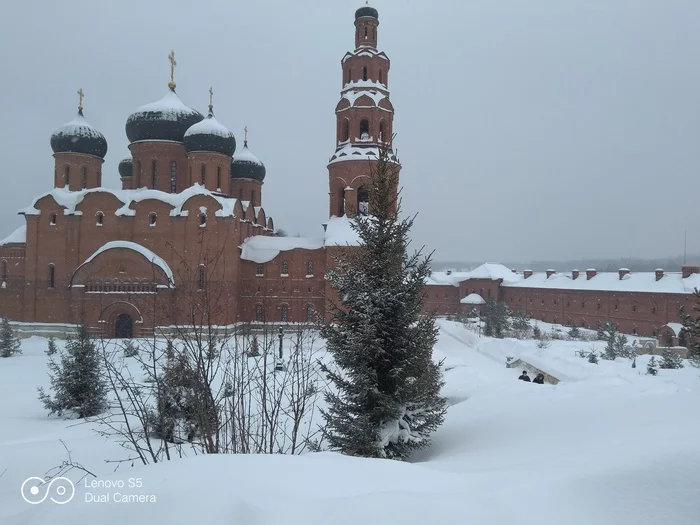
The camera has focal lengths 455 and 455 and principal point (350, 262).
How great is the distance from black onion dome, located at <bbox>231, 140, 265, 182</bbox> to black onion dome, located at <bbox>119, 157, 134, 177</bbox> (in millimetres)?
7595

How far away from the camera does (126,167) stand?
32062 mm

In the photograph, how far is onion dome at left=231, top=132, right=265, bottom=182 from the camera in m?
30.8

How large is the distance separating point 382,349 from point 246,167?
2648cm

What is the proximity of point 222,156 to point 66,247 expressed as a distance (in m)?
9.72

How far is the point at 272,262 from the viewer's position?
87.2ft

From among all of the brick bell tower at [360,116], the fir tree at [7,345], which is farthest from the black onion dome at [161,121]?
the fir tree at [7,345]

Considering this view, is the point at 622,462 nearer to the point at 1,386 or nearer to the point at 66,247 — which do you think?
the point at 1,386

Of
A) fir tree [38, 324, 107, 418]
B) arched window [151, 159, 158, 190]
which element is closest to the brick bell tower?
arched window [151, 159, 158, 190]

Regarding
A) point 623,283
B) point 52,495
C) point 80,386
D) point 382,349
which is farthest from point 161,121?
point 623,283

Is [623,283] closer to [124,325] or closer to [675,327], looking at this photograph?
[675,327]

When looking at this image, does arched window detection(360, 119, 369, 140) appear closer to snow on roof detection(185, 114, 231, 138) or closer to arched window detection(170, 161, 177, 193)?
snow on roof detection(185, 114, 231, 138)

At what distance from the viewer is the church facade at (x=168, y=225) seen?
23156 millimetres

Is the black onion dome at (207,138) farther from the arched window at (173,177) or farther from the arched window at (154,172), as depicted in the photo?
the arched window at (154,172)

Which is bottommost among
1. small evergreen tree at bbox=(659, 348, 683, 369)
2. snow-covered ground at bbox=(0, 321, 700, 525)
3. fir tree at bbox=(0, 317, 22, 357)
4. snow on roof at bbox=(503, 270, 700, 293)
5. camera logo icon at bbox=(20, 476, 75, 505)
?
small evergreen tree at bbox=(659, 348, 683, 369)
